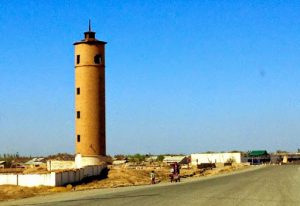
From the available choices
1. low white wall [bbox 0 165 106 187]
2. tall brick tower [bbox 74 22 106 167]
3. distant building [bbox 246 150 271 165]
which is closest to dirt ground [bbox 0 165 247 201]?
low white wall [bbox 0 165 106 187]

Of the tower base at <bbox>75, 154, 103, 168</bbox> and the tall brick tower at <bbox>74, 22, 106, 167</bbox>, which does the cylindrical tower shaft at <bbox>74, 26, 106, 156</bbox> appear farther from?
the tower base at <bbox>75, 154, 103, 168</bbox>

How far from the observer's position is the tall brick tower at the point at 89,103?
5922cm

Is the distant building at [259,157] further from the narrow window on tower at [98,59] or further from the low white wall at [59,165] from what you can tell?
the narrow window on tower at [98,59]

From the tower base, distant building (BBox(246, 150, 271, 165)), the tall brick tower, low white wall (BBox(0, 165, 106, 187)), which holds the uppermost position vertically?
the tall brick tower

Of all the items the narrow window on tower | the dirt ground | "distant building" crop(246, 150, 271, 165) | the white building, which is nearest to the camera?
the dirt ground

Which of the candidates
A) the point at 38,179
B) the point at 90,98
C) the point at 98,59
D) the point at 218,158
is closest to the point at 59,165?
the point at 90,98

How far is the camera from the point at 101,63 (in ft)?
199

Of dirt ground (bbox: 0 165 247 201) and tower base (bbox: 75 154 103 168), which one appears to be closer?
dirt ground (bbox: 0 165 247 201)

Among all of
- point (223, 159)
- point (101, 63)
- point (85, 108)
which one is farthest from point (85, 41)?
point (223, 159)

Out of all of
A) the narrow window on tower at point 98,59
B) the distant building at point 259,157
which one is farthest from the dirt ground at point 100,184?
the distant building at point 259,157

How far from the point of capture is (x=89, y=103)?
195ft

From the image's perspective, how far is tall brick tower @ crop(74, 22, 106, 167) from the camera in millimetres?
59219

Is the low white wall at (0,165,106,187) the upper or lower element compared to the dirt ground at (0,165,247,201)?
upper

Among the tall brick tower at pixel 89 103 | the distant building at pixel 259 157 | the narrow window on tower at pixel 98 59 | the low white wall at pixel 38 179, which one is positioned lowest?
the distant building at pixel 259 157
